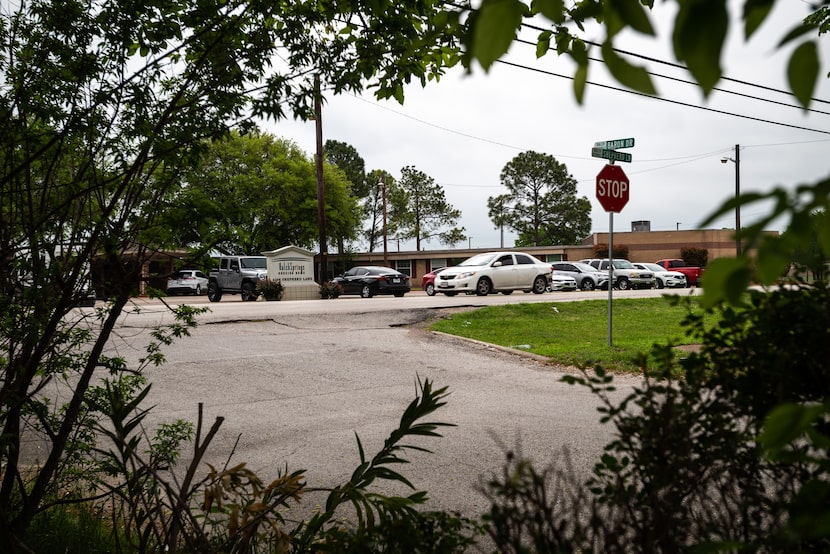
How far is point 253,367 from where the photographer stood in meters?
9.75

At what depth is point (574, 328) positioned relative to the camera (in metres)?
14.3

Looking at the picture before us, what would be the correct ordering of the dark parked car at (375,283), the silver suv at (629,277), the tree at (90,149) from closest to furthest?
1. the tree at (90,149)
2. the dark parked car at (375,283)
3. the silver suv at (629,277)

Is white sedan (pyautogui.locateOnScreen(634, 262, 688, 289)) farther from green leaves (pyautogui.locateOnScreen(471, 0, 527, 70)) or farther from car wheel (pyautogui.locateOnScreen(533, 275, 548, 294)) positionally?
green leaves (pyautogui.locateOnScreen(471, 0, 527, 70))

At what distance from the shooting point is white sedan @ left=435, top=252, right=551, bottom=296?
80.8 ft

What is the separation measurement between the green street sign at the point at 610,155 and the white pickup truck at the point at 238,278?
2060 centimetres

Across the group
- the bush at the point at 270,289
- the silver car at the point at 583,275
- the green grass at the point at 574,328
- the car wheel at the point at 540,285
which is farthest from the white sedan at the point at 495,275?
the silver car at the point at 583,275

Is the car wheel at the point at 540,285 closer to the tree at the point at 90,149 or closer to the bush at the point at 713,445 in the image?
the tree at the point at 90,149

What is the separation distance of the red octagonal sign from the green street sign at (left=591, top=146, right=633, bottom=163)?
35cm

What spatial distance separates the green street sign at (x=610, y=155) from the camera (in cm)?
1123

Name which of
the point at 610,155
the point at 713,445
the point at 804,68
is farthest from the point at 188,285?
the point at 804,68

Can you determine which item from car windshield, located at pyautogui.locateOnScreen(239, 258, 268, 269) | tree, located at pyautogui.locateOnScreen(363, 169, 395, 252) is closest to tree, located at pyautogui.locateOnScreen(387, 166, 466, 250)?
tree, located at pyautogui.locateOnScreen(363, 169, 395, 252)

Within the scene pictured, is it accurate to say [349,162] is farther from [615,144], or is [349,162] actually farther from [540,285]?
[615,144]

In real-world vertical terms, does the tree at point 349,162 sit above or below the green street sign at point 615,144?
above

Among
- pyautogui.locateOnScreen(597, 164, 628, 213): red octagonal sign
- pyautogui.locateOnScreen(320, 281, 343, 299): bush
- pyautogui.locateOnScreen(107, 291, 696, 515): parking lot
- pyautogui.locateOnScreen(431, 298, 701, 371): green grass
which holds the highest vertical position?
pyautogui.locateOnScreen(597, 164, 628, 213): red octagonal sign
